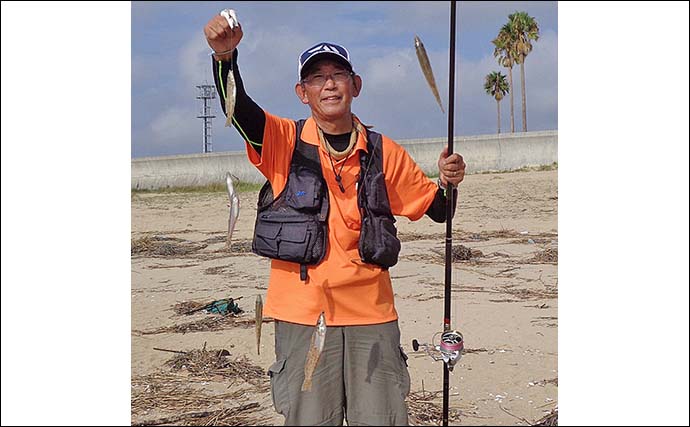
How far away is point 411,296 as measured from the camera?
7.79m

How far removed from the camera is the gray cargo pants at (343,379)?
318 cm

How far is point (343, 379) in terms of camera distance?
10.7 feet

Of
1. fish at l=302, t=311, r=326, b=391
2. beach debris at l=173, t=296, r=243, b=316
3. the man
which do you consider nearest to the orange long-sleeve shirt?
the man

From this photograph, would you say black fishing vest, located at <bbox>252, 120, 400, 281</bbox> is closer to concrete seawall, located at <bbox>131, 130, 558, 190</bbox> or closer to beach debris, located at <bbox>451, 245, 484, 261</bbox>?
beach debris, located at <bbox>451, 245, 484, 261</bbox>

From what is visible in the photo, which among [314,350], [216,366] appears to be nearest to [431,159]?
[216,366]

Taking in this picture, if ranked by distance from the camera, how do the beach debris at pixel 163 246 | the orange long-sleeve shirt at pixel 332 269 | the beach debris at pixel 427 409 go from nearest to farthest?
the orange long-sleeve shirt at pixel 332 269 < the beach debris at pixel 427 409 < the beach debris at pixel 163 246

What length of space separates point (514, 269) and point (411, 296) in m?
1.81

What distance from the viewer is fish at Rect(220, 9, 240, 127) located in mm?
2967

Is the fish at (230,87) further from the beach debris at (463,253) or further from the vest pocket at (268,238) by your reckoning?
the beach debris at (463,253)

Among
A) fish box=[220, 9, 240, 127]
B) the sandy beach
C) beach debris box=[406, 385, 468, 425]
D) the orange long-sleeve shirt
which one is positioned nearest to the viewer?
fish box=[220, 9, 240, 127]

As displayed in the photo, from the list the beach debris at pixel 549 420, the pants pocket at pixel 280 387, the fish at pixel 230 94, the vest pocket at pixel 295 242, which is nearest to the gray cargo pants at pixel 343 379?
the pants pocket at pixel 280 387

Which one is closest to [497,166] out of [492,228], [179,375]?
[492,228]

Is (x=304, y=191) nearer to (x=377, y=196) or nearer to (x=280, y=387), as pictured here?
(x=377, y=196)

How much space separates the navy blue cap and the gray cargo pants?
1017mm
